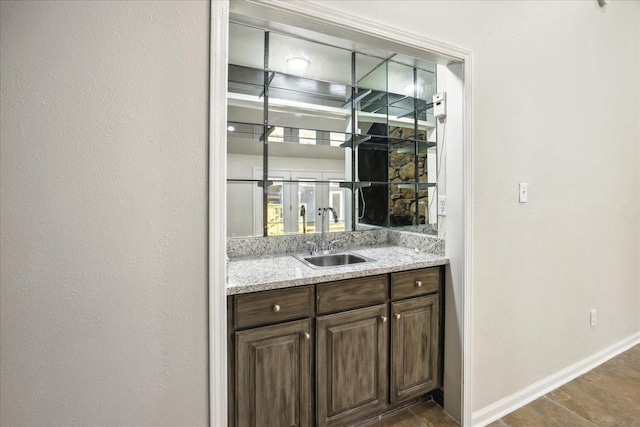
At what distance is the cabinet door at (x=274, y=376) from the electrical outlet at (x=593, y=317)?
220 cm

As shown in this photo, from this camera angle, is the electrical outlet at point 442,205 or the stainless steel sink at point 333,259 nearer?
the electrical outlet at point 442,205

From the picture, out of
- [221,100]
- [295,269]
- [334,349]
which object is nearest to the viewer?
[221,100]

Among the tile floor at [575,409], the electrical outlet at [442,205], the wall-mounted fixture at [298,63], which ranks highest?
the wall-mounted fixture at [298,63]

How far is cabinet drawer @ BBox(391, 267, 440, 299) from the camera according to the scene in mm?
1682

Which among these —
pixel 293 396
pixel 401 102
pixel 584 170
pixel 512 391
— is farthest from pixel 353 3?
pixel 512 391

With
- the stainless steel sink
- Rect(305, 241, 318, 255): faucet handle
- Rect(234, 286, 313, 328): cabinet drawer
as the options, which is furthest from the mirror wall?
Rect(234, 286, 313, 328): cabinet drawer

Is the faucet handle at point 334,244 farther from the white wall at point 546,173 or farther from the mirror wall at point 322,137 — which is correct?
the white wall at point 546,173

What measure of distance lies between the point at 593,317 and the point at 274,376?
2414 mm

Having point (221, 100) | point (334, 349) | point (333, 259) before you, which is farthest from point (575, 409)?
point (221, 100)

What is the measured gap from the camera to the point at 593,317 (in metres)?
2.29

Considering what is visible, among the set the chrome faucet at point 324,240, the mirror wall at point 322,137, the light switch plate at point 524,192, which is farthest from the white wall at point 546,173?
the chrome faucet at point 324,240

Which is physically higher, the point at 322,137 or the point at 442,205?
the point at 322,137

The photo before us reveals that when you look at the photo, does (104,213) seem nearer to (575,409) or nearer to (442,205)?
(442,205)

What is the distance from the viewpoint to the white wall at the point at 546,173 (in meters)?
1.72
